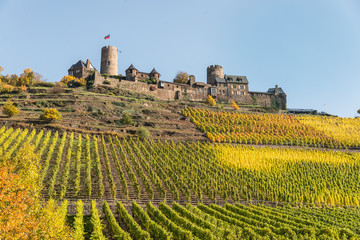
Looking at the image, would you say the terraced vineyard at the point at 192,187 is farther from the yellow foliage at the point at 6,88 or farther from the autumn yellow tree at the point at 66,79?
the autumn yellow tree at the point at 66,79

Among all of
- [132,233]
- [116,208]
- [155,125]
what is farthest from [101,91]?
[132,233]

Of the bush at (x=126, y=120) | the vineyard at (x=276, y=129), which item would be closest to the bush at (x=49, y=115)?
the bush at (x=126, y=120)

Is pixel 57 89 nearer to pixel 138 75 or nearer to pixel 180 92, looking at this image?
pixel 138 75

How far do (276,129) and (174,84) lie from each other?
35150mm

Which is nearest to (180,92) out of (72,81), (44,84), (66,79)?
(72,81)

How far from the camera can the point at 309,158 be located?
159 ft

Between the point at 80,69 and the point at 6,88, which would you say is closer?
the point at 6,88

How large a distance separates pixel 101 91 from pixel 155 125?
2303 cm

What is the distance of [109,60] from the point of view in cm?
8981

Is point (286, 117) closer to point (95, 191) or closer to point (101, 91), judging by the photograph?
point (101, 91)

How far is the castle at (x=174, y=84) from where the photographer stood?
80.4 meters

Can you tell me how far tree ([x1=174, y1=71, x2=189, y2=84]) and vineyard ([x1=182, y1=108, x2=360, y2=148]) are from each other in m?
28.9

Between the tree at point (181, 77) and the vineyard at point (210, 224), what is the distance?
71.9m

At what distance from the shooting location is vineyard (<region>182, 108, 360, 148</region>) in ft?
186
